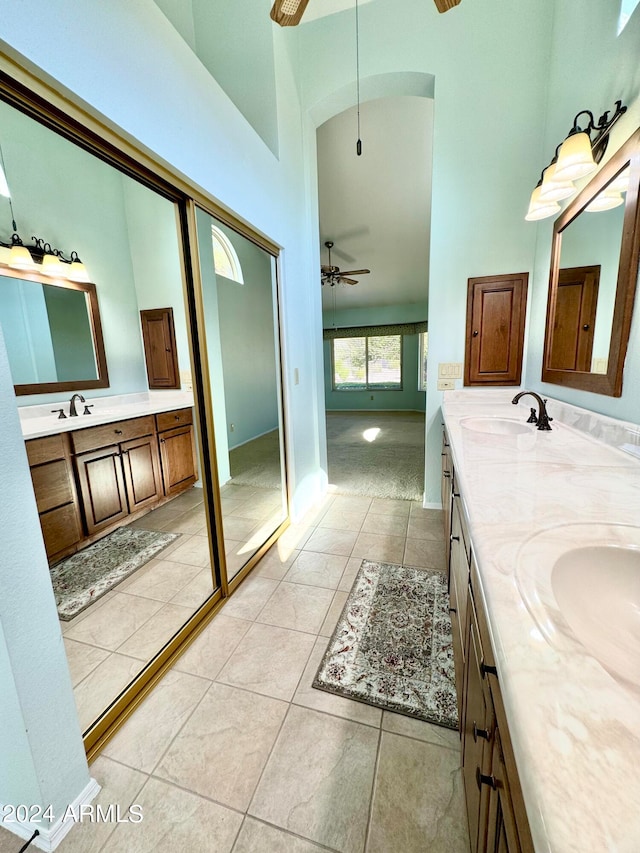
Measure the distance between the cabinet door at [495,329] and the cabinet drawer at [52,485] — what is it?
2779 mm

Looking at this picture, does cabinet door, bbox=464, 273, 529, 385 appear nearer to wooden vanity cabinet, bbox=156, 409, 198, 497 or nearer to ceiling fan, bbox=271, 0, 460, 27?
ceiling fan, bbox=271, 0, 460, 27

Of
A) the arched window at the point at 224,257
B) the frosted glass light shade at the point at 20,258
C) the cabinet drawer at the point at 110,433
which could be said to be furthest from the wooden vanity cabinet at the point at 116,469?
the arched window at the point at 224,257

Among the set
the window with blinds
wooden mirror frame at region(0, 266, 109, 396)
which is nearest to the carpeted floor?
wooden mirror frame at region(0, 266, 109, 396)

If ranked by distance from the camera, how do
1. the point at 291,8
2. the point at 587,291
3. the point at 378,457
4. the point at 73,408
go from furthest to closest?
the point at 378,457, the point at 73,408, the point at 587,291, the point at 291,8

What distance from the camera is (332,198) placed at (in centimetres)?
378

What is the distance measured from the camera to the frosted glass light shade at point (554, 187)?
1.61 meters

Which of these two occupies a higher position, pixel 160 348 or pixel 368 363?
pixel 160 348

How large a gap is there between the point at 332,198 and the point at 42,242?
2.91 meters

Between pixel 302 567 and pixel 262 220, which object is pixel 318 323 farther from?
pixel 302 567

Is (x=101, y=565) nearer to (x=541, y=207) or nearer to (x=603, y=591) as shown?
(x=603, y=591)

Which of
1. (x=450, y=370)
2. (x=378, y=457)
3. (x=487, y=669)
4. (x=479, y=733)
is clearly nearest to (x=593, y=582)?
(x=487, y=669)

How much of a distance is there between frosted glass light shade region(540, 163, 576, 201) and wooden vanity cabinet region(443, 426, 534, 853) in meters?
1.85

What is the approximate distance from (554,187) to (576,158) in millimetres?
243

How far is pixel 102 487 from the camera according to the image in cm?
221
